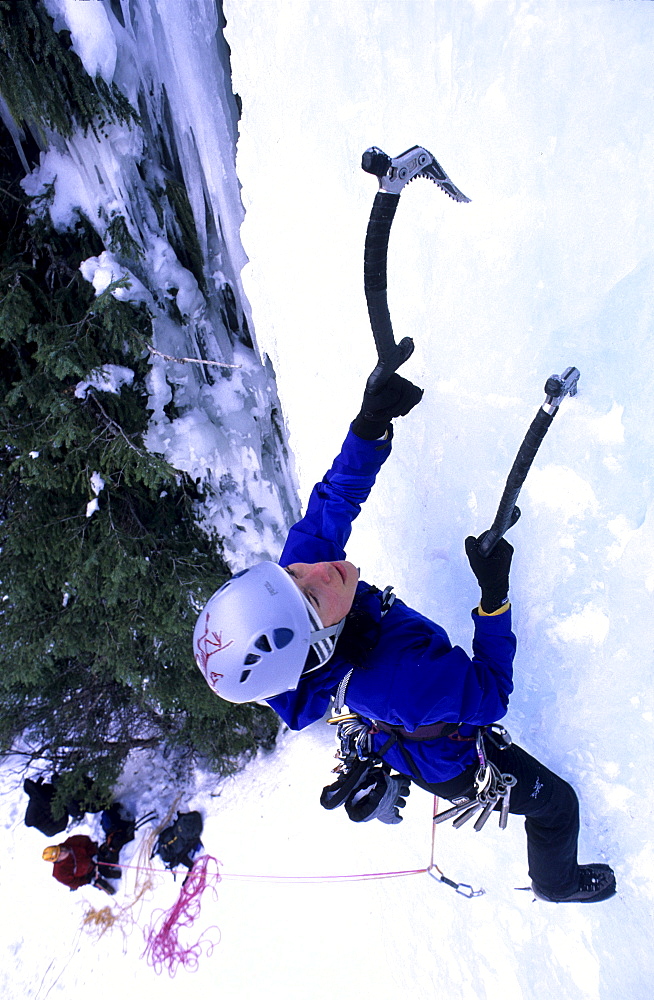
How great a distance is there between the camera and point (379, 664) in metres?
1.60

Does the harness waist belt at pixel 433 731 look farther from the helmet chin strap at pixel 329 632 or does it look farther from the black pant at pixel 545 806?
the helmet chin strap at pixel 329 632

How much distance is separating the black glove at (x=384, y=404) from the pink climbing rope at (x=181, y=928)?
196 inches

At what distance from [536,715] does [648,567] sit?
77 cm

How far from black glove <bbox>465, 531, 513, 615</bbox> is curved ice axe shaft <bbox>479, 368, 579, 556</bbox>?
0.02 meters

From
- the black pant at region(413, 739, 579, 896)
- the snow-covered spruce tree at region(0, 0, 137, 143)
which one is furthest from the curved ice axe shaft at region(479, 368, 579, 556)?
the snow-covered spruce tree at region(0, 0, 137, 143)

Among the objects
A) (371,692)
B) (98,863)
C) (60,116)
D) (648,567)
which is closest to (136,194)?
(60,116)

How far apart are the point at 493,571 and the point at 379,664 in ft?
1.47

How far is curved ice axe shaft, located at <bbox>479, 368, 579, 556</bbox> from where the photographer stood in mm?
1369

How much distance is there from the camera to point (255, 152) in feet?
7.91

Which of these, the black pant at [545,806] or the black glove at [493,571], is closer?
the black glove at [493,571]

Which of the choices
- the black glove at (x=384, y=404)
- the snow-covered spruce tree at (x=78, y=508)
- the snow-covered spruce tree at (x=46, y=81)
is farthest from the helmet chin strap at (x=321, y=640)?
the snow-covered spruce tree at (x=46, y=81)

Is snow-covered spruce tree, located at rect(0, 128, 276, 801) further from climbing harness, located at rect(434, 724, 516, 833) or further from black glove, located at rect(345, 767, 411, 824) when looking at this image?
climbing harness, located at rect(434, 724, 516, 833)

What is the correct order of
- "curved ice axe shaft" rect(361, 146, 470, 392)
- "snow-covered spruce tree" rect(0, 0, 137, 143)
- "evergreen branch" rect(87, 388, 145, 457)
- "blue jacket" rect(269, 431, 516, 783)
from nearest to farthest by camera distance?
"curved ice axe shaft" rect(361, 146, 470, 392)
"blue jacket" rect(269, 431, 516, 783)
"snow-covered spruce tree" rect(0, 0, 137, 143)
"evergreen branch" rect(87, 388, 145, 457)

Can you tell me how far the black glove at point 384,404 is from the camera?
1667 mm
